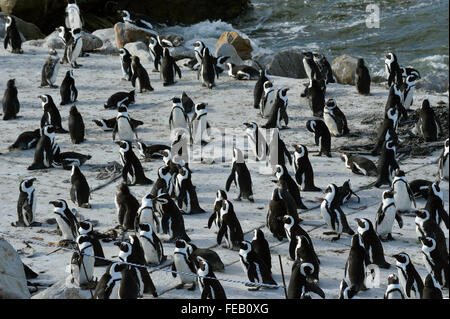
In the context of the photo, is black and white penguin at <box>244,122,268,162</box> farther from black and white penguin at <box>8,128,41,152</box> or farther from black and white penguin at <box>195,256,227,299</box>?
black and white penguin at <box>195,256,227,299</box>

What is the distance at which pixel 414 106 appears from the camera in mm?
14562

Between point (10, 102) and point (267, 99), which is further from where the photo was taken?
point (10, 102)

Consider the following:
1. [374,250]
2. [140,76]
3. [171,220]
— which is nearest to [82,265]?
[171,220]

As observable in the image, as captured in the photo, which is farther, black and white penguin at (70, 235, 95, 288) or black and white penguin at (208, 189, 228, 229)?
black and white penguin at (208, 189, 228, 229)

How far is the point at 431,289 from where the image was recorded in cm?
800

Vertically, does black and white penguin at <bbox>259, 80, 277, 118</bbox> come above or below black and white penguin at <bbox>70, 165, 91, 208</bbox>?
above

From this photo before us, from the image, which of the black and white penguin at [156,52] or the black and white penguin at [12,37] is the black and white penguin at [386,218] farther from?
the black and white penguin at [12,37]

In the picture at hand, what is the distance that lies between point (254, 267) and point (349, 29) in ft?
63.6

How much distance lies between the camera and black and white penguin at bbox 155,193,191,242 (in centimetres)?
993

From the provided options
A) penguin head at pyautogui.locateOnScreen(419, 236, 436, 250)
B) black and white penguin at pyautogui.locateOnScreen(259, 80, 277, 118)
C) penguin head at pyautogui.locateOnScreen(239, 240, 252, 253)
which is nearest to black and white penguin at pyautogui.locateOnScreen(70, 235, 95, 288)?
penguin head at pyautogui.locateOnScreen(239, 240, 252, 253)

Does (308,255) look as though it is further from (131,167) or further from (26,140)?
(26,140)

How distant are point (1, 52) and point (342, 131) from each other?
760 cm

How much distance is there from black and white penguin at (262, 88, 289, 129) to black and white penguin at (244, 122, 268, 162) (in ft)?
3.09
